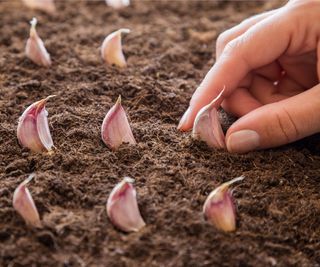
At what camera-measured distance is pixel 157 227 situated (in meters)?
0.70

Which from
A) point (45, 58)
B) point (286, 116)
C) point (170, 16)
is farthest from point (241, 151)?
point (170, 16)

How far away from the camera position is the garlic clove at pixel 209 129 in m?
0.84

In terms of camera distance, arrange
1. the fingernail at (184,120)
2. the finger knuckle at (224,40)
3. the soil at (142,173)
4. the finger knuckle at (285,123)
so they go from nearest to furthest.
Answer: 1. the soil at (142,173)
2. the finger knuckle at (285,123)
3. the fingernail at (184,120)
4. the finger knuckle at (224,40)

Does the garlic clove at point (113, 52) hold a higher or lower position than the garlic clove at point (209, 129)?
higher

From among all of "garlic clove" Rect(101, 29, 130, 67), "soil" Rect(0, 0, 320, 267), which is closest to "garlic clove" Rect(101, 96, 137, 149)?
"soil" Rect(0, 0, 320, 267)

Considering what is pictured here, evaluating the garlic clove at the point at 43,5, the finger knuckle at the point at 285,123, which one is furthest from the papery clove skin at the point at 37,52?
the finger knuckle at the point at 285,123

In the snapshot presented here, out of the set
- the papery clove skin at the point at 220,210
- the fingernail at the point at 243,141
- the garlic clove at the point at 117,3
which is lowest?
the papery clove skin at the point at 220,210

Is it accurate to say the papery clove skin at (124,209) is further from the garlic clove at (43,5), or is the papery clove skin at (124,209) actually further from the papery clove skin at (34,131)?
the garlic clove at (43,5)

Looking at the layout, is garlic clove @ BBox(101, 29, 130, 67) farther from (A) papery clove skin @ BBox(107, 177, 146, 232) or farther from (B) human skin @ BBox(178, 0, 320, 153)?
(A) papery clove skin @ BBox(107, 177, 146, 232)

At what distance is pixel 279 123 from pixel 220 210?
197 millimetres

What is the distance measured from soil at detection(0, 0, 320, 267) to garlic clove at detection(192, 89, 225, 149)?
2 cm

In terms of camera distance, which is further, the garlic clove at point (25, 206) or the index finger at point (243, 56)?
the index finger at point (243, 56)

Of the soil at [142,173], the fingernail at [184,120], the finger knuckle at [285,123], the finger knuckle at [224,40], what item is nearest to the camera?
the soil at [142,173]

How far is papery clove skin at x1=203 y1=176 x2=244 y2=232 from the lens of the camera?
2.32ft
